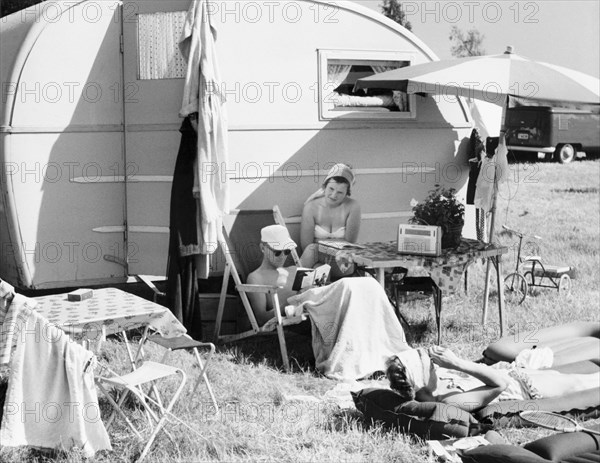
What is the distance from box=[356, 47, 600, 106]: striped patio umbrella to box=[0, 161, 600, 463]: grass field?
1.84 metres

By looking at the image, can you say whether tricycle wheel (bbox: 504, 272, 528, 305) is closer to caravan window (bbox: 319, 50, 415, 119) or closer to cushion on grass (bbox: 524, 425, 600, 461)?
caravan window (bbox: 319, 50, 415, 119)

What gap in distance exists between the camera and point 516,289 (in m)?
8.37

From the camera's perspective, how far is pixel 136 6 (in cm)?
686

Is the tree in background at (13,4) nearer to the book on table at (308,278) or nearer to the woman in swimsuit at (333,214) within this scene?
the woman in swimsuit at (333,214)

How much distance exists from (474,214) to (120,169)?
3.17 meters

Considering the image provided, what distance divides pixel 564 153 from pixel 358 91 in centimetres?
1267

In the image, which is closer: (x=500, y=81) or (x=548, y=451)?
(x=548, y=451)

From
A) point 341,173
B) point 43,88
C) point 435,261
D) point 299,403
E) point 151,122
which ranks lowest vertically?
point 299,403

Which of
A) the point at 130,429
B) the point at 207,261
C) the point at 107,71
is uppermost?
the point at 107,71

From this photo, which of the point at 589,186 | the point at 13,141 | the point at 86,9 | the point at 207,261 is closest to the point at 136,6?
the point at 86,9

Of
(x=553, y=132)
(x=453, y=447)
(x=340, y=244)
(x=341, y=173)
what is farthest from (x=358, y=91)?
(x=553, y=132)

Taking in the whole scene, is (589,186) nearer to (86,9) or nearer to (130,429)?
(86,9)

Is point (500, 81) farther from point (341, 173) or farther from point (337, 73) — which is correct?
point (337, 73)

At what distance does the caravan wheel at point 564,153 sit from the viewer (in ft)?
62.7
